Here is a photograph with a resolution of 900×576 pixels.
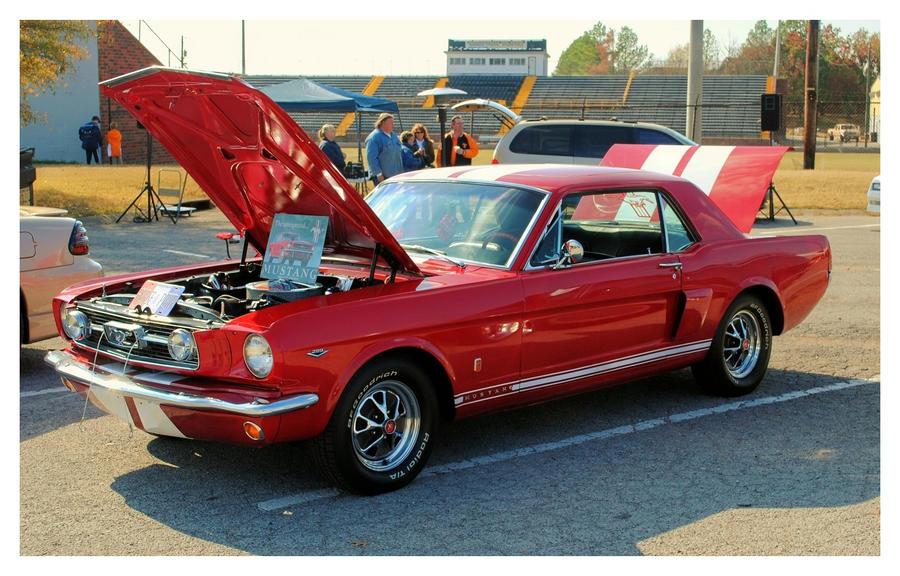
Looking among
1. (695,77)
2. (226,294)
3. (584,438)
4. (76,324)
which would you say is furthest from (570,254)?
(695,77)

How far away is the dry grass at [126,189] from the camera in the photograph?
2078 cm

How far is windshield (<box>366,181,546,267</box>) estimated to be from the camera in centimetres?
551

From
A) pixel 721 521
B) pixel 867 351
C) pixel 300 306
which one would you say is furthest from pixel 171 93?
pixel 867 351

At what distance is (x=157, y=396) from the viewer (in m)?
4.44

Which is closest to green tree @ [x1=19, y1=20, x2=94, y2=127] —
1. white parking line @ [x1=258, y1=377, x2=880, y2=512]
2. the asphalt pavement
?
the asphalt pavement

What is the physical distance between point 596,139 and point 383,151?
14.7 ft

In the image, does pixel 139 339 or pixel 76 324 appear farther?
pixel 76 324

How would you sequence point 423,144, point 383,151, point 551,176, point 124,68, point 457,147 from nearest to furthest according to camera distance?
point 551,176
point 383,151
point 457,147
point 423,144
point 124,68

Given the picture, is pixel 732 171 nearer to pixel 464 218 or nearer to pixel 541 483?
pixel 464 218

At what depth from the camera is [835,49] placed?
2655 inches

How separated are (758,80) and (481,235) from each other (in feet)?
185

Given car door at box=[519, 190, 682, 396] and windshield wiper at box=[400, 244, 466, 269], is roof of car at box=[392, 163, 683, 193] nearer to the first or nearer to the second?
car door at box=[519, 190, 682, 396]

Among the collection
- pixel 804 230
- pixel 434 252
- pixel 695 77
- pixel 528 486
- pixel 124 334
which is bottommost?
pixel 528 486

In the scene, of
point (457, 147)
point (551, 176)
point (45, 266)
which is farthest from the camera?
point (457, 147)
